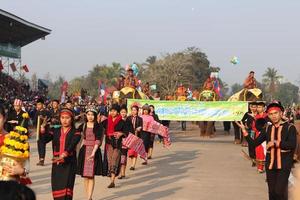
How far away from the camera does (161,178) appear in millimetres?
10758

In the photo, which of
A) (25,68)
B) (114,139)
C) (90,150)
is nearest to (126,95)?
(114,139)

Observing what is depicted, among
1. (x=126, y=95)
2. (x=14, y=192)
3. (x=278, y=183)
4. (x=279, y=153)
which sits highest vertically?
(x=126, y=95)

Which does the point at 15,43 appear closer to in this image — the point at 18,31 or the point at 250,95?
the point at 18,31

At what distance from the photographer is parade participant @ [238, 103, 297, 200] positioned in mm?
6215

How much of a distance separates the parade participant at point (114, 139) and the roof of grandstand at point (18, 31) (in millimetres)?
23378

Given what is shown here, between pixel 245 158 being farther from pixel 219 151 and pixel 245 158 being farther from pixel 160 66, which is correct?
pixel 160 66

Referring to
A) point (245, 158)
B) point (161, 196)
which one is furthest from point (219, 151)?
point (161, 196)

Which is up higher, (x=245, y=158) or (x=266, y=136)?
(x=266, y=136)

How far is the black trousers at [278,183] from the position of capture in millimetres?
6160

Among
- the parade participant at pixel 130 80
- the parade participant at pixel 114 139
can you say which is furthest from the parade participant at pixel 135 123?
the parade participant at pixel 130 80

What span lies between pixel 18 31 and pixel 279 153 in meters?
34.6

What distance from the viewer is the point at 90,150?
26.1 feet

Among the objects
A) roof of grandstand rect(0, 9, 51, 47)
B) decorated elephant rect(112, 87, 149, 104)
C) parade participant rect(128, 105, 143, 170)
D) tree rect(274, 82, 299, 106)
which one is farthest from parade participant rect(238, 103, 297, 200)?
tree rect(274, 82, 299, 106)

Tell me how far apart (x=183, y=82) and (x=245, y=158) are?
144 feet
